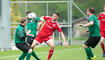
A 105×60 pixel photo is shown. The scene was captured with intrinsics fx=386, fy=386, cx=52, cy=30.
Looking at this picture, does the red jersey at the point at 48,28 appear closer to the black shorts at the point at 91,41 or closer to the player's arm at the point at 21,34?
the player's arm at the point at 21,34

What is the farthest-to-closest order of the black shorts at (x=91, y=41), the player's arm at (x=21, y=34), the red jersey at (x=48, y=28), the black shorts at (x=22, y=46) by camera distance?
the black shorts at (x=91, y=41)
the red jersey at (x=48, y=28)
the black shorts at (x=22, y=46)
the player's arm at (x=21, y=34)

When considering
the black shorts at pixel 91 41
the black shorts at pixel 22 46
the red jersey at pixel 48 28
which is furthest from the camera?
the black shorts at pixel 91 41

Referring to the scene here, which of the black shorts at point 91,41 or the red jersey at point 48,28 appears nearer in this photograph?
the red jersey at point 48,28

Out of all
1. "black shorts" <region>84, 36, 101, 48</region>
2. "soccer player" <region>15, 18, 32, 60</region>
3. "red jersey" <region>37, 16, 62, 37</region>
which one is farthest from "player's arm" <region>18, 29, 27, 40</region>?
"black shorts" <region>84, 36, 101, 48</region>

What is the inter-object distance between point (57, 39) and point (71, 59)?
1224cm

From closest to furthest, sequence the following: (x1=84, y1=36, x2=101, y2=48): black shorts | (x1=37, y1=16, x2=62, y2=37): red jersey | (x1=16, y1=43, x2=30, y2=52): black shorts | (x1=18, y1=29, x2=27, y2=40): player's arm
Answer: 1. (x1=18, y1=29, x2=27, y2=40): player's arm
2. (x1=16, y1=43, x2=30, y2=52): black shorts
3. (x1=37, y1=16, x2=62, y2=37): red jersey
4. (x1=84, y1=36, x2=101, y2=48): black shorts

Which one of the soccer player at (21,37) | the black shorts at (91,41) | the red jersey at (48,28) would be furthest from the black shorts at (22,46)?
the black shorts at (91,41)

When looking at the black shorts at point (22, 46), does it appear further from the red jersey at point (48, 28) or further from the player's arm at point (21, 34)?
the red jersey at point (48, 28)

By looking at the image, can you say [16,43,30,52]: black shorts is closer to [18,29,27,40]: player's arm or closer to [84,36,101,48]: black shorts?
[18,29,27,40]: player's arm

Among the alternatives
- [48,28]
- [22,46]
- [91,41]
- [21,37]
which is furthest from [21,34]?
[91,41]

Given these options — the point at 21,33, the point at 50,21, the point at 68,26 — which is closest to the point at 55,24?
the point at 50,21

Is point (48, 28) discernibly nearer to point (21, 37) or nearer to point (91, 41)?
point (21, 37)

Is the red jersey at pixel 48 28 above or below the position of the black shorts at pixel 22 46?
above

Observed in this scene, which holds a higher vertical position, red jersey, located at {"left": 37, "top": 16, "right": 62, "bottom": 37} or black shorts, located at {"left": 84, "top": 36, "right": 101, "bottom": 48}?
red jersey, located at {"left": 37, "top": 16, "right": 62, "bottom": 37}
